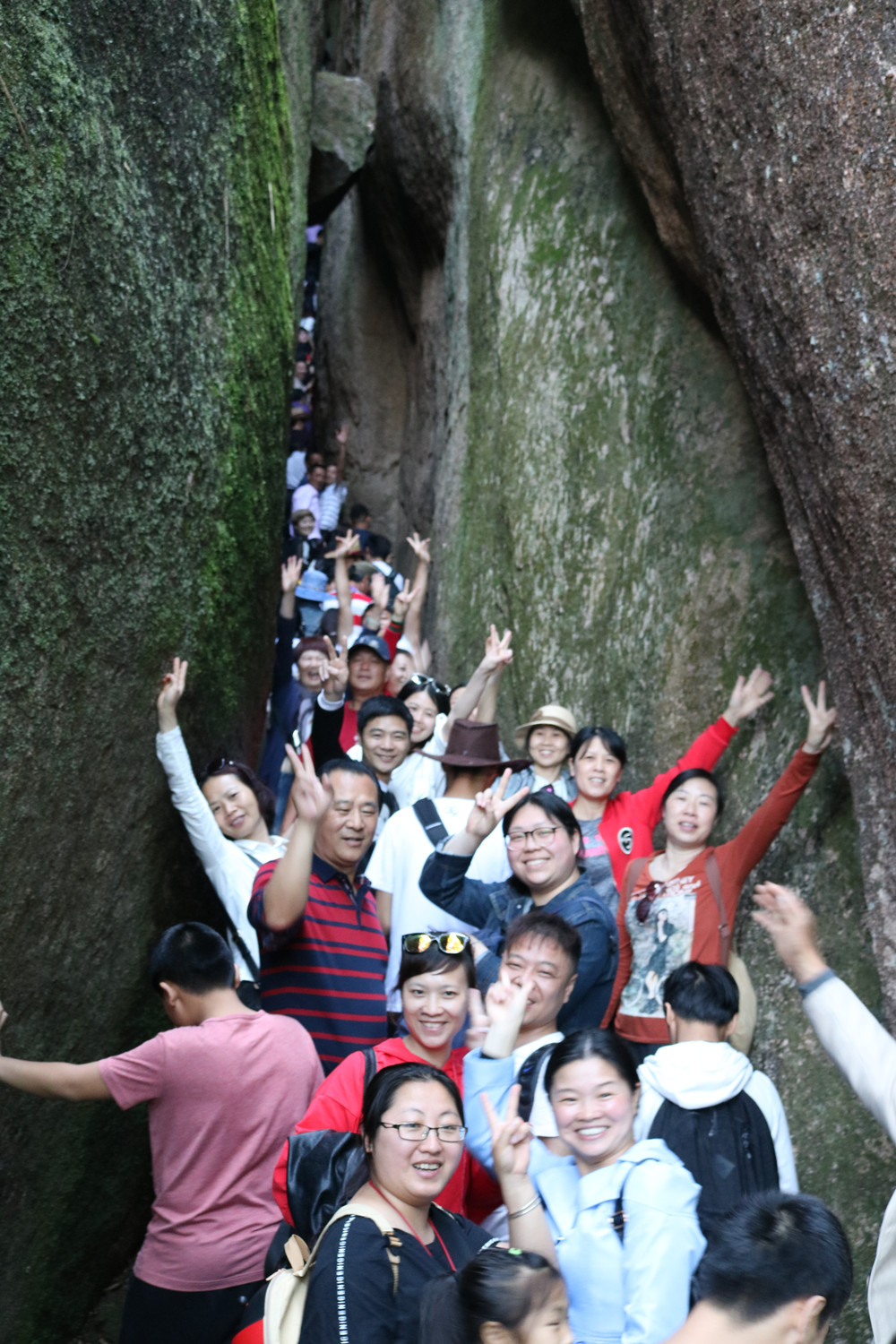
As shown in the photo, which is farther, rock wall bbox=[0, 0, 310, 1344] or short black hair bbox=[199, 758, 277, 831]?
short black hair bbox=[199, 758, 277, 831]

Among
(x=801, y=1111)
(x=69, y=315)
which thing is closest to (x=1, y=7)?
(x=69, y=315)

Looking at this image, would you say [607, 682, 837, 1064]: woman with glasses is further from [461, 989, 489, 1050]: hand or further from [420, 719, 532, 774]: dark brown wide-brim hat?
[461, 989, 489, 1050]: hand

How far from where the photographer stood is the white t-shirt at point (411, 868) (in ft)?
14.9

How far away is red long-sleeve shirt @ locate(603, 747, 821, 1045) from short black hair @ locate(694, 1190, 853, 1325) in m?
2.09

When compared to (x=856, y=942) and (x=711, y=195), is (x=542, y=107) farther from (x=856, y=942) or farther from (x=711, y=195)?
(x=856, y=942)

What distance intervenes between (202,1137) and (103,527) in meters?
2.10

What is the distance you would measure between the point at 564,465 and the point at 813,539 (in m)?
3.43

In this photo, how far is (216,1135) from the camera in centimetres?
341

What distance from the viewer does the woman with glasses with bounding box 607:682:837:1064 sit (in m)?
4.43

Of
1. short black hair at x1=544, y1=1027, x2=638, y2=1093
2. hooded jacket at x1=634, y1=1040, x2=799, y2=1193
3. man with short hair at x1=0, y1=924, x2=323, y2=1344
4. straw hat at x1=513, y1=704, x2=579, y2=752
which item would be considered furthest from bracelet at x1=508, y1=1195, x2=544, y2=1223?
straw hat at x1=513, y1=704, x2=579, y2=752

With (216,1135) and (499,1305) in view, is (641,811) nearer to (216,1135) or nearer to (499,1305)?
(216,1135)

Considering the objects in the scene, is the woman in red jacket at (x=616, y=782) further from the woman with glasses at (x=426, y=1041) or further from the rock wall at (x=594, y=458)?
the woman with glasses at (x=426, y=1041)

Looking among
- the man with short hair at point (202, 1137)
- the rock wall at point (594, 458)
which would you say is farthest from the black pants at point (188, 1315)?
the rock wall at point (594, 458)

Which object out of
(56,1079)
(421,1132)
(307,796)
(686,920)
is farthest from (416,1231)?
(686,920)
